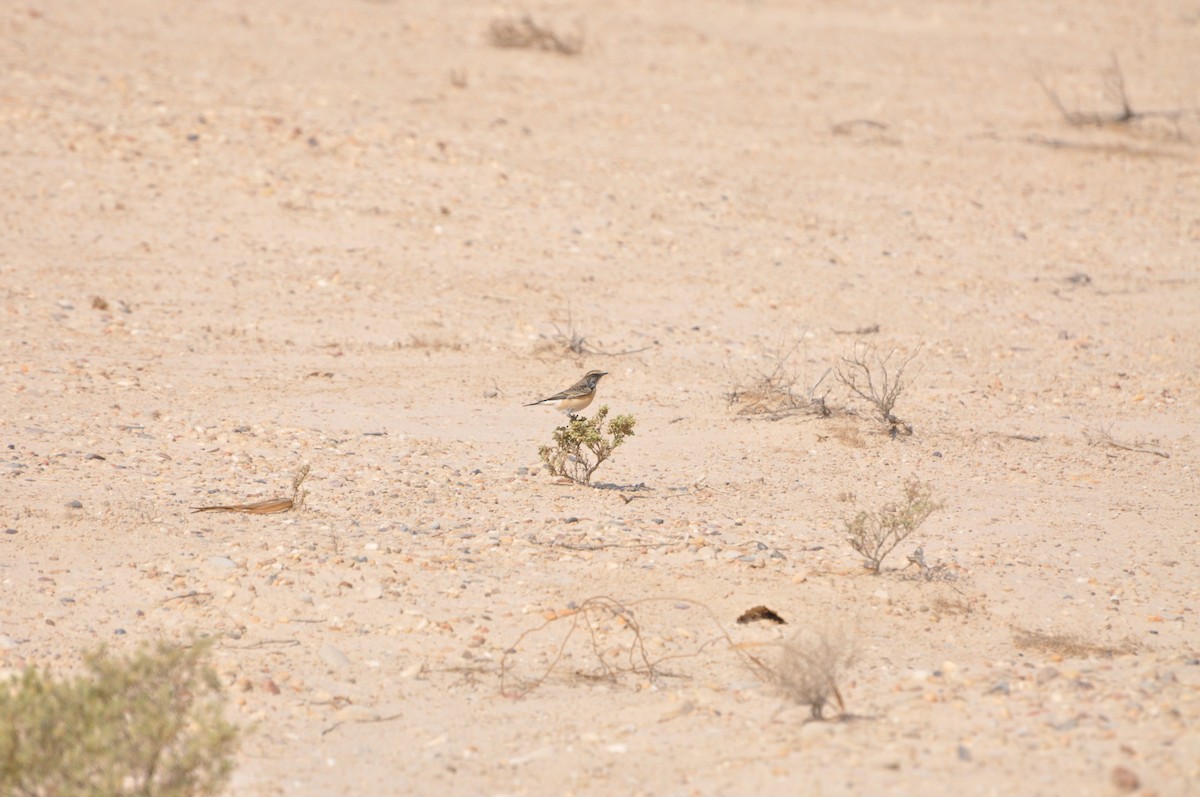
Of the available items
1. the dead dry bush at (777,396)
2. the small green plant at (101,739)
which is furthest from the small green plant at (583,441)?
the small green plant at (101,739)

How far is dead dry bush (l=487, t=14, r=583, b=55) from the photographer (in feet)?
53.5

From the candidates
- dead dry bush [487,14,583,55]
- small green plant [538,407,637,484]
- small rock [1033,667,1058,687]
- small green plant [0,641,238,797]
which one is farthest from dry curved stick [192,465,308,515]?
dead dry bush [487,14,583,55]

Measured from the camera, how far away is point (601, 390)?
29.2ft

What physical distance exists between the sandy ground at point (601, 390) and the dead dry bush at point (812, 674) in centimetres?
8

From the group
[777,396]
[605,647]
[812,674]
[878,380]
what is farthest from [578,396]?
[812,674]

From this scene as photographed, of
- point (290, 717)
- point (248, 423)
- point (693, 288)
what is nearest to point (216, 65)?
point (693, 288)

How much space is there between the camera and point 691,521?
6.49 m

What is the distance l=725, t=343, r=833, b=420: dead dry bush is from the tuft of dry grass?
2888 mm

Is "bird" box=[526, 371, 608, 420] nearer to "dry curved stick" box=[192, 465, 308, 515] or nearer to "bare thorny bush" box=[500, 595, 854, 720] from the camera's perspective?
"dry curved stick" box=[192, 465, 308, 515]

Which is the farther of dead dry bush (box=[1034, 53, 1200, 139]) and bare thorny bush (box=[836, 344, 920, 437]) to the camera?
dead dry bush (box=[1034, 53, 1200, 139])

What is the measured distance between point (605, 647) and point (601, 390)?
12.4 feet

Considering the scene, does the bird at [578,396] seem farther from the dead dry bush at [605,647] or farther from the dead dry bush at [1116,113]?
the dead dry bush at [1116,113]

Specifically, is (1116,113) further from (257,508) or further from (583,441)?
(257,508)

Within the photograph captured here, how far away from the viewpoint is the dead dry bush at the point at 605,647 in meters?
5.05
